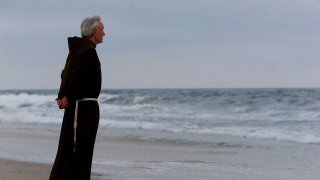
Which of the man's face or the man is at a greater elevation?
the man's face

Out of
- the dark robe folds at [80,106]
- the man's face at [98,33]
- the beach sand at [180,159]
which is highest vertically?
the man's face at [98,33]

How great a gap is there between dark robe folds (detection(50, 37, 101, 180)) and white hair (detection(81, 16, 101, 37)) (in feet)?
0.17

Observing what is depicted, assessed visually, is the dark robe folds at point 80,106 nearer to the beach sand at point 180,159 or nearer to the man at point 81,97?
the man at point 81,97

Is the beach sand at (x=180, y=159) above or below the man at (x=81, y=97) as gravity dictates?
below

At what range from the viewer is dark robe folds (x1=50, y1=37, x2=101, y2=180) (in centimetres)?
468

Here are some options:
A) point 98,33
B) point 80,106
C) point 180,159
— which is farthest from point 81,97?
point 180,159

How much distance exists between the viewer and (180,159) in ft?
34.9

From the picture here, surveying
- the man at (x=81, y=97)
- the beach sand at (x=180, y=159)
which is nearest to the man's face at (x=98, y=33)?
the man at (x=81, y=97)

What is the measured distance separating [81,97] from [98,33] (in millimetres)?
474

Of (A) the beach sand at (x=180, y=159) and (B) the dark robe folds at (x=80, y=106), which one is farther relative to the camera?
(A) the beach sand at (x=180, y=159)

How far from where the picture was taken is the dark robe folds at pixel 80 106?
4676mm

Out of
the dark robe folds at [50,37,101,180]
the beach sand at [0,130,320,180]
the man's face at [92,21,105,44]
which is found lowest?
the beach sand at [0,130,320,180]

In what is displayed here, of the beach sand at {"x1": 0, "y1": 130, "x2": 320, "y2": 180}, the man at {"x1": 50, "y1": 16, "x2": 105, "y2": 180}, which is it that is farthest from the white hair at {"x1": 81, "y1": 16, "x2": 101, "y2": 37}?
the beach sand at {"x1": 0, "y1": 130, "x2": 320, "y2": 180}

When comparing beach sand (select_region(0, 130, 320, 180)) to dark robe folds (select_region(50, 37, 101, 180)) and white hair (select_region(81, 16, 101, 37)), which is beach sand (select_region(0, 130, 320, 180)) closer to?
dark robe folds (select_region(50, 37, 101, 180))
